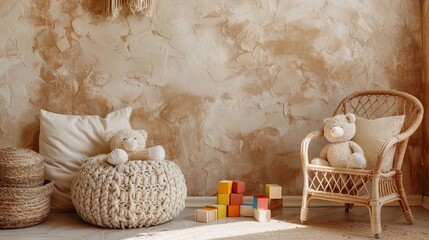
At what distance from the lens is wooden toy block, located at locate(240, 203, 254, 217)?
10.3 ft

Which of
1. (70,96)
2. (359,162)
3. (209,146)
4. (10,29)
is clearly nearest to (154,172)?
(209,146)

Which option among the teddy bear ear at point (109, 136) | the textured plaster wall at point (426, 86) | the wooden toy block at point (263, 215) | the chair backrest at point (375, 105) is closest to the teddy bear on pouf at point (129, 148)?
the teddy bear ear at point (109, 136)

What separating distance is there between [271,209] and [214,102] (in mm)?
809

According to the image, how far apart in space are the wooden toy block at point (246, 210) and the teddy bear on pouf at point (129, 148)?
0.60 metres

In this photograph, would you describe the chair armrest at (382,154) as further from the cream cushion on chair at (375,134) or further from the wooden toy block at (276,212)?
the wooden toy block at (276,212)

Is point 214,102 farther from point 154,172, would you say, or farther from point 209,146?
point 154,172

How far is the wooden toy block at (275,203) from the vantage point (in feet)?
10.3

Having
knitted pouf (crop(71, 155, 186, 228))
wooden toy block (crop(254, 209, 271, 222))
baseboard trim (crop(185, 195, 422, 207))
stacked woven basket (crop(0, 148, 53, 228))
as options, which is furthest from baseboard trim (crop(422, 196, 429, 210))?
stacked woven basket (crop(0, 148, 53, 228))

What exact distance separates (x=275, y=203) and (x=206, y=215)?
46 cm

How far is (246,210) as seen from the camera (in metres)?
3.13

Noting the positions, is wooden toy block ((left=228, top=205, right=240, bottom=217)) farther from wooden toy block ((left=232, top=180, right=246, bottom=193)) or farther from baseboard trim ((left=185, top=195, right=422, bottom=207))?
baseboard trim ((left=185, top=195, right=422, bottom=207))

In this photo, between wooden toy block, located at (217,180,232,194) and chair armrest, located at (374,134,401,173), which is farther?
wooden toy block, located at (217,180,232,194)

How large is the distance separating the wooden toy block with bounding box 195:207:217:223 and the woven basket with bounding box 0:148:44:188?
3.09 ft

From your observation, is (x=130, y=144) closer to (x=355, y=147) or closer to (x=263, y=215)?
(x=263, y=215)
